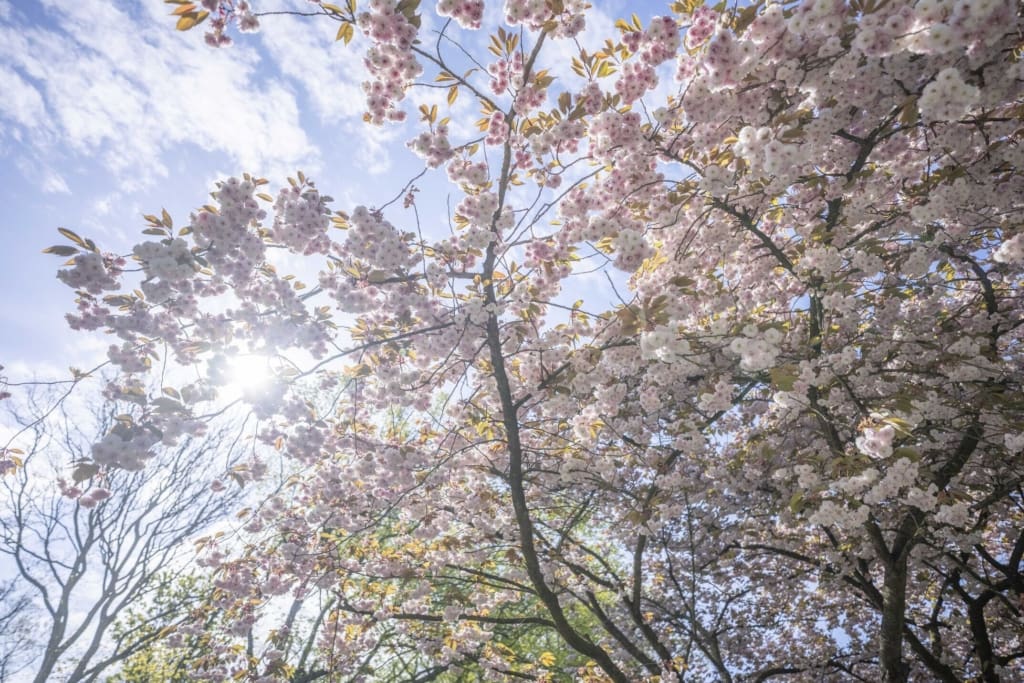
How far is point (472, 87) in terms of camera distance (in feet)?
12.9

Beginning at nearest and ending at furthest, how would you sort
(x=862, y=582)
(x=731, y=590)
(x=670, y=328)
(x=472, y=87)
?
(x=670, y=328)
(x=472, y=87)
(x=862, y=582)
(x=731, y=590)

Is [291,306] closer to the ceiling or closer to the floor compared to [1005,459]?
closer to the ceiling

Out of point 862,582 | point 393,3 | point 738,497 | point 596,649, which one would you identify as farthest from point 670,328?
point 862,582

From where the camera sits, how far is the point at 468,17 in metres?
3.64

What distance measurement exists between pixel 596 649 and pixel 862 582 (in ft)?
13.8

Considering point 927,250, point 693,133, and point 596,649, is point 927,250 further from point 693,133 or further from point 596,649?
point 596,649

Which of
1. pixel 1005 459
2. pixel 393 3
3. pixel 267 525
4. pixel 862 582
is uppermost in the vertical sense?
pixel 393 3

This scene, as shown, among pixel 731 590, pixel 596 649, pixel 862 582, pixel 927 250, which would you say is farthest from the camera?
pixel 731 590

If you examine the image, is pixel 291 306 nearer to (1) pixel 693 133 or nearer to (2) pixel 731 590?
(1) pixel 693 133

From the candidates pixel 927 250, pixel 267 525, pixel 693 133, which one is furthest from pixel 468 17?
pixel 267 525

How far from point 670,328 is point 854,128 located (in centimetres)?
225

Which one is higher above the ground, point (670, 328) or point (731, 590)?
point (731, 590)

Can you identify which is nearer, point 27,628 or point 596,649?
point 596,649

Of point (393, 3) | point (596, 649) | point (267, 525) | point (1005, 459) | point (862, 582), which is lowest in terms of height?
point (596, 649)
